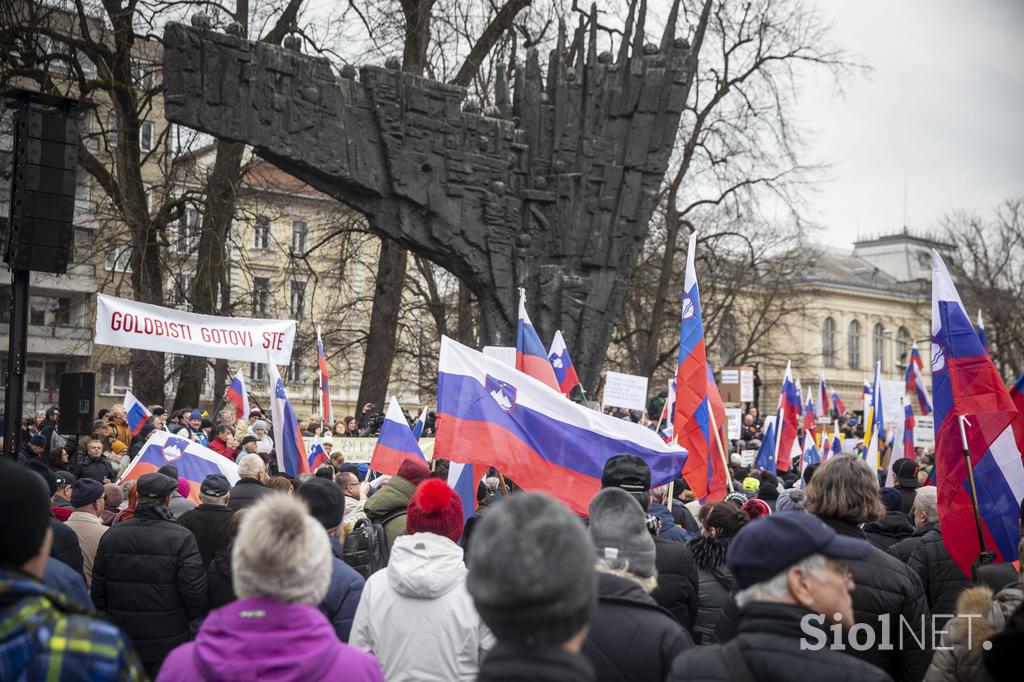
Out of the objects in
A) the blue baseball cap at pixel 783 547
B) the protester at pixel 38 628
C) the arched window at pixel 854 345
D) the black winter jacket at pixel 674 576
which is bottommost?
the black winter jacket at pixel 674 576

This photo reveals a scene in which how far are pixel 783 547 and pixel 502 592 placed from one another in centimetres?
94

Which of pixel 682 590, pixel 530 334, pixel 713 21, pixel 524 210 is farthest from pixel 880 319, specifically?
pixel 682 590

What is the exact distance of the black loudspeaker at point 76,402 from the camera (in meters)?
11.4

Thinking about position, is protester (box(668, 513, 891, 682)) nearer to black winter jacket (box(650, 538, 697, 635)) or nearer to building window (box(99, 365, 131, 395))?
black winter jacket (box(650, 538, 697, 635))

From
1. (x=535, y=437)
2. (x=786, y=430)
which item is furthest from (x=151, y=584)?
(x=786, y=430)

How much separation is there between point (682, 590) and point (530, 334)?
5190mm

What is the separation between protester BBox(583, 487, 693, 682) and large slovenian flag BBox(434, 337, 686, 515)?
8.99 feet

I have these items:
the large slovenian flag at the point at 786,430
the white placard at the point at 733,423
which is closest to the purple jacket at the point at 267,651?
the large slovenian flag at the point at 786,430

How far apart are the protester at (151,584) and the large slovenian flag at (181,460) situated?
3.17m

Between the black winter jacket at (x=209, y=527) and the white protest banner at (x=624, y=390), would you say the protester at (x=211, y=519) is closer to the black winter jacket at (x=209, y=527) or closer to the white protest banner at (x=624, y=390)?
the black winter jacket at (x=209, y=527)

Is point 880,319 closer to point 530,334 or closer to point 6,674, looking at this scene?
point 530,334

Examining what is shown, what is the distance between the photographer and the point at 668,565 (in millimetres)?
4699

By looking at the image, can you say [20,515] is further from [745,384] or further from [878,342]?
[878,342]

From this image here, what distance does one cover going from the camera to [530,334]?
9.77 m
